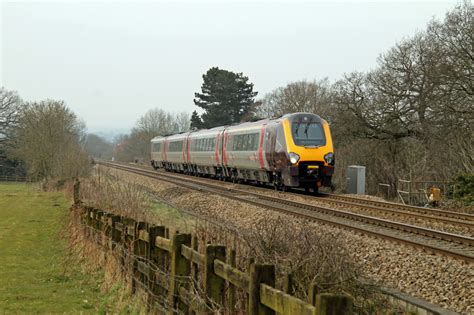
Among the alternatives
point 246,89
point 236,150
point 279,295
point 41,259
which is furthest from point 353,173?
point 246,89

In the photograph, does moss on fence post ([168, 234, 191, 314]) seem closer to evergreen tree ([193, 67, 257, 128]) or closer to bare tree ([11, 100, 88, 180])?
bare tree ([11, 100, 88, 180])

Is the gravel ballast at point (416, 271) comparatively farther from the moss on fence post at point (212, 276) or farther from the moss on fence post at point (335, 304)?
the moss on fence post at point (335, 304)

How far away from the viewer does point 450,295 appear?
26.4 ft

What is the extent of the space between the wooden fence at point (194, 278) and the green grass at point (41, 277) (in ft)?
2.89

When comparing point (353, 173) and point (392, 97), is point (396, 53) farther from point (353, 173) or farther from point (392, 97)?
point (353, 173)

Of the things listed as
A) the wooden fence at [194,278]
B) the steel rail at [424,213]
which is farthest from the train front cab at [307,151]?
the wooden fence at [194,278]

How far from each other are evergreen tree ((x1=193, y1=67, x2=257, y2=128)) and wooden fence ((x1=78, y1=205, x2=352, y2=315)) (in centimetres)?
6083

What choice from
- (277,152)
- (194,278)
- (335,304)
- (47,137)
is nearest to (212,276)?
(194,278)

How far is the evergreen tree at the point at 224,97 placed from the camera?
231ft

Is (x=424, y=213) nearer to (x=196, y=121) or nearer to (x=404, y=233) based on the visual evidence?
(x=404, y=233)

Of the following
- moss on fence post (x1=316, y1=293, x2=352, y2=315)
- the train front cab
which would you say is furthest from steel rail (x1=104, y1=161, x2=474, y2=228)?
moss on fence post (x1=316, y1=293, x2=352, y2=315)

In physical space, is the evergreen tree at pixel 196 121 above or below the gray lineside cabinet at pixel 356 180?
above

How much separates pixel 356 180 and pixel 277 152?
5134 millimetres

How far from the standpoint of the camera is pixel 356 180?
87.8 feet
